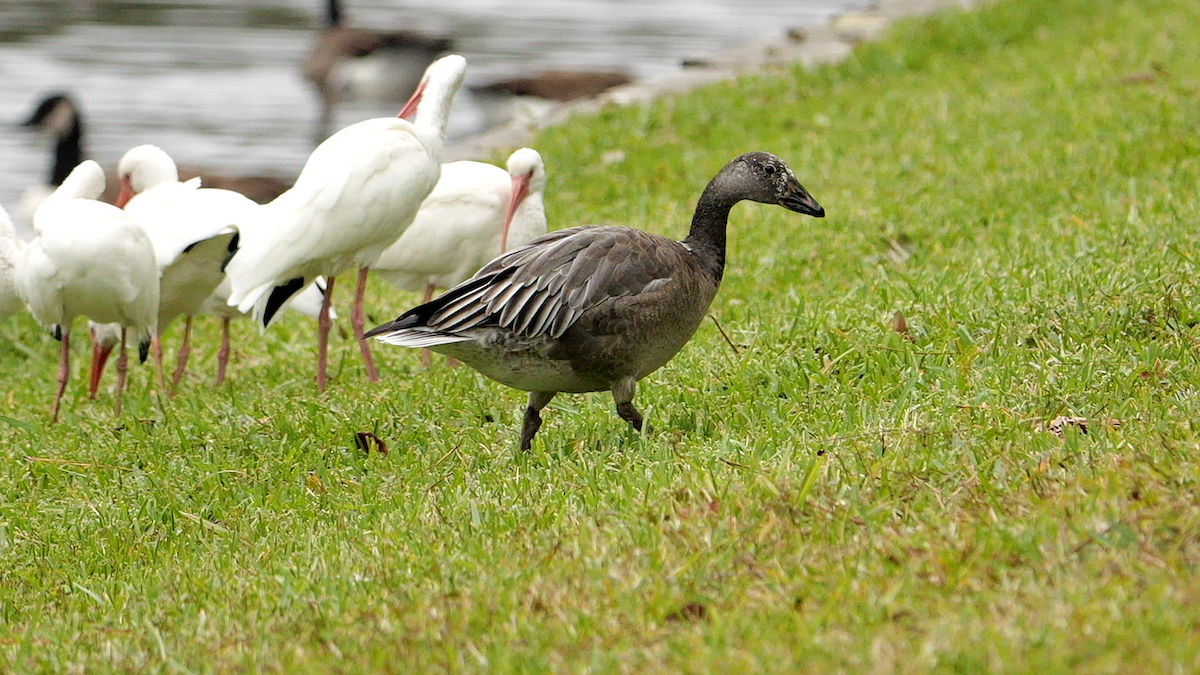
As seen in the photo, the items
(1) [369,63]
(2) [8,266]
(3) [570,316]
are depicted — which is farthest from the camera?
(1) [369,63]

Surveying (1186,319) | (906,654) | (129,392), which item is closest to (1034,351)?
(1186,319)

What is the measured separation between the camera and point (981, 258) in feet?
22.2

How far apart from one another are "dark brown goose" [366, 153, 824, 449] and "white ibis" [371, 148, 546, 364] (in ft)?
8.42

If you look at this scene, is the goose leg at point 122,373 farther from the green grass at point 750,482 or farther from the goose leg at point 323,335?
the goose leg at point 323,335

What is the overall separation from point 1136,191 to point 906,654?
5.28m

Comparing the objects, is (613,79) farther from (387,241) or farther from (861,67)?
(387,241)

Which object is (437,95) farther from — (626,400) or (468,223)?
(626,400)

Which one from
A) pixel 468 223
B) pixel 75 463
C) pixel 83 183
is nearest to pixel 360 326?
pixel 468 223

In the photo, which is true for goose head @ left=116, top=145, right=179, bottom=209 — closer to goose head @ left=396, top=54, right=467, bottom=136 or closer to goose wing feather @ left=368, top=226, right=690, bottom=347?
goose head @ left=396, top=54, right=467, bottom=136

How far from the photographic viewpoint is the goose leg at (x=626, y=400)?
475 cm

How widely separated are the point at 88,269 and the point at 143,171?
1.84m

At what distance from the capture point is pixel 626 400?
4785 millimetres

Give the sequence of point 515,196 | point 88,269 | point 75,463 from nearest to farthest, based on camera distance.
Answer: point 75,463 < point 88,269 < point 515,196

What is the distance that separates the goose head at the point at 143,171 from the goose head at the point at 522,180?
6.51 ft
